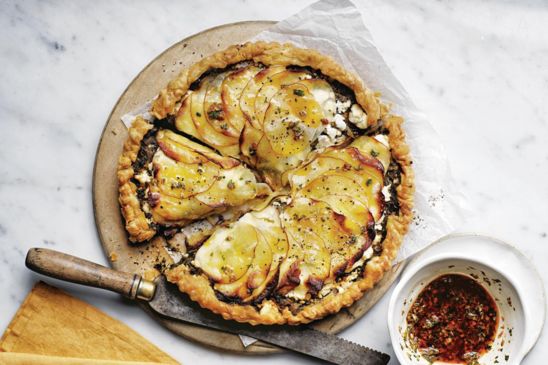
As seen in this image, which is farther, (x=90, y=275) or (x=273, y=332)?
(x=273, y=332)

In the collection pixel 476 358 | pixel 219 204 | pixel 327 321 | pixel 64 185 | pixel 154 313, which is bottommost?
pixel 476 358

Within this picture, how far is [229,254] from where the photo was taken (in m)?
4.29

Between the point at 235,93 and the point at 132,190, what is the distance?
2.88 feet

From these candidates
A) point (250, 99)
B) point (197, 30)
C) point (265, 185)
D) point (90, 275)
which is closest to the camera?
point (90, 275)

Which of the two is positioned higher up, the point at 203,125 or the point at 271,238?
the point at 203,125

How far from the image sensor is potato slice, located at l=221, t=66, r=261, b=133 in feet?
14.2

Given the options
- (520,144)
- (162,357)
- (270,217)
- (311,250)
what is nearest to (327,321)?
(311,250)

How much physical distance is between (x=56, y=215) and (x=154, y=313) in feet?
3.09

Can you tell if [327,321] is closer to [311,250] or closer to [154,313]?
[311,250]

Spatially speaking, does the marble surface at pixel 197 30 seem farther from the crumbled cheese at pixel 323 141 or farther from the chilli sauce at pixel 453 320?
the crumbled cheese at pixel 323 141

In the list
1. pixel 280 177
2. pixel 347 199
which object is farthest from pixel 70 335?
pixel 347 199

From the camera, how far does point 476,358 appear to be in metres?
Answer: 4.41

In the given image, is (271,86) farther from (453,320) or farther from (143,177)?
(453,320)

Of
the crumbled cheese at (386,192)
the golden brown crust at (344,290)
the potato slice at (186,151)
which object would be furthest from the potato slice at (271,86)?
the crumbled cheese at (386,192)
